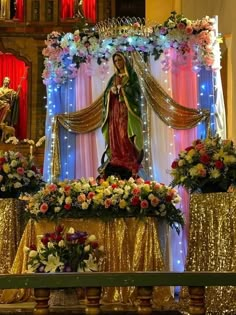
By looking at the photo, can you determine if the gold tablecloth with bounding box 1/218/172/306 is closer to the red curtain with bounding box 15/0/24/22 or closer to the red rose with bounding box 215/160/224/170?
the red rose with bounding box 215/160/224/170

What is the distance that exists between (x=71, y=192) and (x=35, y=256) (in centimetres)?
89

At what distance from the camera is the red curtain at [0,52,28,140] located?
696 inches

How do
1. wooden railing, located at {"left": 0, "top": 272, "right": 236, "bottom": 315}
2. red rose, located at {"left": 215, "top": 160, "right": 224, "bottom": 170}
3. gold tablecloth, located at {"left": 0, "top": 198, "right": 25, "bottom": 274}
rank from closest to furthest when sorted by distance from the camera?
wooden railing, located at {"left": 0, "top": 272, "right": 236, "bottom": 315}
red rose, located at {"left": 215, "top": 160, "right": 224, "bottom": 170}
gold tablecloth, located at {"left": 0, "top": 198, "right": 25, "bottom": 274}

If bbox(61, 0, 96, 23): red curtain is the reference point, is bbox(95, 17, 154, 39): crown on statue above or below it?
below

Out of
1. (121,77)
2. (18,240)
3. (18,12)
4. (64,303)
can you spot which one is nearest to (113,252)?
(64,303)

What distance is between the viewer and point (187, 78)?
8.86 m

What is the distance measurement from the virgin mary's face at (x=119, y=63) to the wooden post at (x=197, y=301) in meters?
5.49

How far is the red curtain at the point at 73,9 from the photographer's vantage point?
18087mm

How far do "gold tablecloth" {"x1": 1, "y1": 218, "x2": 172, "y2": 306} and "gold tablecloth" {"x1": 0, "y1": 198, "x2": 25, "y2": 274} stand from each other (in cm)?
30

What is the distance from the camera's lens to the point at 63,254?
258 inches

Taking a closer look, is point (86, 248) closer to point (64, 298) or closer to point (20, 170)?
point (64, 298)

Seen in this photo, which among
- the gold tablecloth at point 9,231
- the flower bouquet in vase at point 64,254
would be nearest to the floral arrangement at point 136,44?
the gold tablecloth at point 9,231

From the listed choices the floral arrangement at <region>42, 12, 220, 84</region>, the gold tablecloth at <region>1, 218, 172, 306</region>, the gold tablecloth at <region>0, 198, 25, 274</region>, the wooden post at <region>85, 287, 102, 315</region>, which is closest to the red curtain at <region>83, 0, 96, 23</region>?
A: the floral arrangement at <region>42, 12, 220, 84</region>

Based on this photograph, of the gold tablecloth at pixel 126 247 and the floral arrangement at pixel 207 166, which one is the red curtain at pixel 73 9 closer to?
the floral arrangement at pixel 207 166
